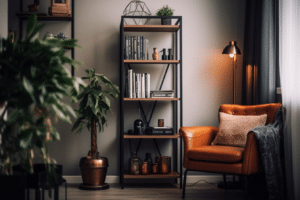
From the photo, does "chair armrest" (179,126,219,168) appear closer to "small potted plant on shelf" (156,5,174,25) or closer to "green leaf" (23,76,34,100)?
"small potted plant on shelf" (156,5,174,25)

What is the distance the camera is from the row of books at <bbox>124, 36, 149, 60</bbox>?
12.3 ft

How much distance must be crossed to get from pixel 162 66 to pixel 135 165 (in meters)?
1.24

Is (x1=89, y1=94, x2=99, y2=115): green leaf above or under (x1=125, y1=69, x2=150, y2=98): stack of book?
under

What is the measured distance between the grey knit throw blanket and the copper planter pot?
1.66 metres

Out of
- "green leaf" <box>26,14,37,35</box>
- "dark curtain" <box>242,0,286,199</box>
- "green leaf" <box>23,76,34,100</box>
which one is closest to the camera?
"green leaf" <box>23,76,34,100</box>

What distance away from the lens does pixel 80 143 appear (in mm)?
4047

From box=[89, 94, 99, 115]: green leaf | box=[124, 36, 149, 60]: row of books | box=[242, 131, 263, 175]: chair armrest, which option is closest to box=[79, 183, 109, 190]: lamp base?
box=[89, 94, 99, 115]: green leaf

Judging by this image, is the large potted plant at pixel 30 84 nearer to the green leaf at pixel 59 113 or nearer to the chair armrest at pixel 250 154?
the green leaf at pixel 59 113

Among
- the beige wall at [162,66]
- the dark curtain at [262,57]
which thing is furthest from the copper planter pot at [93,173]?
the dark curtain at [262,57]

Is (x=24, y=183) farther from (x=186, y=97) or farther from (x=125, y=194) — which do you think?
(x=186, y=97)

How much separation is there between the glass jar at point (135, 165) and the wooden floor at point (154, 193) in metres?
0.18

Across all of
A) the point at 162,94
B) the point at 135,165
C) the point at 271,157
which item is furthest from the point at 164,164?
the point at 271,157

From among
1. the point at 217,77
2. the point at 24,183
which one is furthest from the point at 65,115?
the point at 217,77

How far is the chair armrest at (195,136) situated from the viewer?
3257 mm
